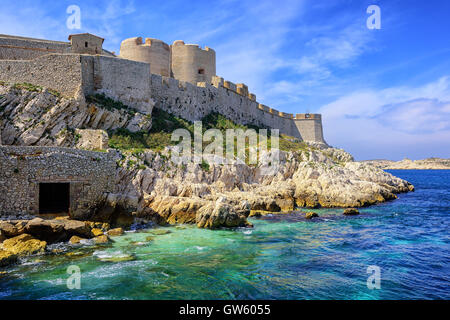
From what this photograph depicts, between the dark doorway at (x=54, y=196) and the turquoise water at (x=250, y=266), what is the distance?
15.2 ft

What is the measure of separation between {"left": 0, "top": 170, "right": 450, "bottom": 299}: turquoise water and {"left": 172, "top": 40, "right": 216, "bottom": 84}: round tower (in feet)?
65.4

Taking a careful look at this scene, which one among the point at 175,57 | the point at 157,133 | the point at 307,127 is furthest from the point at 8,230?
the point at 307,127

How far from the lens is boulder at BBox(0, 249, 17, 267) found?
374 inches

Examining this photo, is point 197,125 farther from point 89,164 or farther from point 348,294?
point 348,294

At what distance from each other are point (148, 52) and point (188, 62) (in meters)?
4.05

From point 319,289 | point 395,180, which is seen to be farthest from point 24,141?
point 395,180

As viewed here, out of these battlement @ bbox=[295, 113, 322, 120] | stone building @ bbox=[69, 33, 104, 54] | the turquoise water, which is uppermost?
stone building @ bbox=[69, 33, 104, 54]

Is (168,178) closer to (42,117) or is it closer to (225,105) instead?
(42,117)

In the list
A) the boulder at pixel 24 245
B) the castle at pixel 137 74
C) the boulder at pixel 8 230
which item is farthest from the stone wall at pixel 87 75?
the boulder at pixel 24 245

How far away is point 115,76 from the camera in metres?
22.1

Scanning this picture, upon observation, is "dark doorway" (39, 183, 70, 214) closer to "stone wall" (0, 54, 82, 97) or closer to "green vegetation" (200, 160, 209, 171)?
"stone wall" (0, 54, 82, 97)

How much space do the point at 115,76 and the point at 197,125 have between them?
25.8 ft

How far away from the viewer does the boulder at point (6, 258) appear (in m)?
9.50

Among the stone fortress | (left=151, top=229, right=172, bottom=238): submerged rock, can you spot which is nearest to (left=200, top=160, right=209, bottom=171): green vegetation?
the stone fortress
